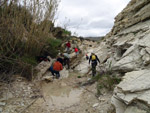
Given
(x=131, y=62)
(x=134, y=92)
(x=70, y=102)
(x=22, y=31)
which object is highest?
(x=22, y=31)

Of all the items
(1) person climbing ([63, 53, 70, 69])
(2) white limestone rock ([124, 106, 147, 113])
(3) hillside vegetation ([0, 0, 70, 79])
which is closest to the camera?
(2) white limestone rock ([124, 106, 147, 113])

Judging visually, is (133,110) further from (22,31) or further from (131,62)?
(22,31)

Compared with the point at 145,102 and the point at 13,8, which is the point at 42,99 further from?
the point at 13,8

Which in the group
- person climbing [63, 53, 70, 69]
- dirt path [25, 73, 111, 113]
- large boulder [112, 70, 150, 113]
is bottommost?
dirt path [25, 73, 111, 113]

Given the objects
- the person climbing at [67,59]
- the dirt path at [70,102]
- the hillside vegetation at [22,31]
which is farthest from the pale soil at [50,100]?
the person climbing at [67,59]

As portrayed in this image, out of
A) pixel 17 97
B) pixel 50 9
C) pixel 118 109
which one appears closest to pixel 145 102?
pixel 118 109

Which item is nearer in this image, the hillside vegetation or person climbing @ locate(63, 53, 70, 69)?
the hillside vegetation

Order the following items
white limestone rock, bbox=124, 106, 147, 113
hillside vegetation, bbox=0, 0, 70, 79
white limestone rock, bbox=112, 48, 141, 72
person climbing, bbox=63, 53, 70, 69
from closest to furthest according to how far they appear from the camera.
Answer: white limestone rock, bbox=124, 106, 147, 113, white limestone rock, bbox=112, 48, 141, 72, hillside vegetation, bbox=0, 0, 70, 79, person climbing, bbox=63, 53, 70, 69

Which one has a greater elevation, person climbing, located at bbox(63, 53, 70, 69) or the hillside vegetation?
the hillside vegetation

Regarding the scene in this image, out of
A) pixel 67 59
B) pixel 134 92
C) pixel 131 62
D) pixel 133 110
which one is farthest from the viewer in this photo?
pixel 67 59

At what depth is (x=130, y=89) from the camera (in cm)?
247

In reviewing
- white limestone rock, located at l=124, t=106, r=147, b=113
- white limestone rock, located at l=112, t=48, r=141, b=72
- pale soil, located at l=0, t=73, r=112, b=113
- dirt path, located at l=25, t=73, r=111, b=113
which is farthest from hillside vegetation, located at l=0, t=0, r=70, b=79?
white limestone rock, located at l=124, t=106, r=147, b=113

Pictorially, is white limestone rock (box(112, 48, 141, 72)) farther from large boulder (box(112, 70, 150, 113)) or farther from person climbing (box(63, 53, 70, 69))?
person climbing (box(63, 53, 70, 69))

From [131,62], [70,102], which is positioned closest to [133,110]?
[131,62]
